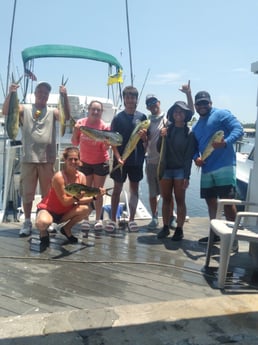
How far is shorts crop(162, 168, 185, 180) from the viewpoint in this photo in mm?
4747

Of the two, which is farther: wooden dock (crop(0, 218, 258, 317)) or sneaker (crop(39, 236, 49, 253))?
sneaker (crop(39, 236, 49, 253))

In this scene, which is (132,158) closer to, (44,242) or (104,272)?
(44,242)

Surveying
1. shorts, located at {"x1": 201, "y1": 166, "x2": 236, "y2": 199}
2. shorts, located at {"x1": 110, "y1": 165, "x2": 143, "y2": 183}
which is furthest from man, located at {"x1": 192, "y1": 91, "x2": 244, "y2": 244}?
shorts, located at {"x1": 110, "y1": 165, "x2": 143, "y2": 183}

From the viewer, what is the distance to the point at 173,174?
478 cm

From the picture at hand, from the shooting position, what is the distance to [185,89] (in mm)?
5074

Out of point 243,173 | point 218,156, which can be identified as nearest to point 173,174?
point 218,156

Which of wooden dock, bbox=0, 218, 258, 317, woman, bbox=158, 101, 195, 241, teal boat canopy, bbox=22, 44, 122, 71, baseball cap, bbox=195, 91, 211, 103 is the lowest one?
wooden dock, bbox=0, 218, 258, 317

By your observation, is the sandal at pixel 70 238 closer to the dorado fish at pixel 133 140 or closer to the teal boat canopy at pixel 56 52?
the dorado fish at pixel 133 140

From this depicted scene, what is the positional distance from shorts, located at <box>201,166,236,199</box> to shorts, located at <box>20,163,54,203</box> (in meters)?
2.03

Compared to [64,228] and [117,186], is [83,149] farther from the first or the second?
[64,228]

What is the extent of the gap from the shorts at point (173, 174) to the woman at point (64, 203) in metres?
1.04

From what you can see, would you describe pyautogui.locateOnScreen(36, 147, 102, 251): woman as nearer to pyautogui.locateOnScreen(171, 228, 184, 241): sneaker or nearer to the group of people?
the group of people

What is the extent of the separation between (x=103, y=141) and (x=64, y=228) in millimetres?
1191

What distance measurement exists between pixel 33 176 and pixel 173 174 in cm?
184
